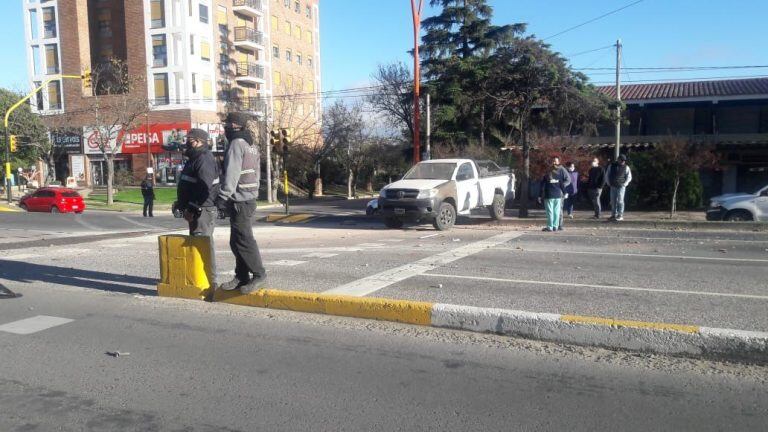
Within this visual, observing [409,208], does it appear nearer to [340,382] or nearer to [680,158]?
[680,158]

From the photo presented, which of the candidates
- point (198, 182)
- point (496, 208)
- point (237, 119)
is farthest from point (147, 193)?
point (237, 119)

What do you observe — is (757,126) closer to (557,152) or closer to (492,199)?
(557,152)

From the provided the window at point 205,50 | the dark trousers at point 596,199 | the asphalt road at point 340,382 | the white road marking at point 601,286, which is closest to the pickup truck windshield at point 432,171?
the dark trousers at point 596,199

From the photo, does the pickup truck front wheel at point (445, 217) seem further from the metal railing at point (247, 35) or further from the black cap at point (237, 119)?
the metal railing at point (247, 35)

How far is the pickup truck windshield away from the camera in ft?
51.7

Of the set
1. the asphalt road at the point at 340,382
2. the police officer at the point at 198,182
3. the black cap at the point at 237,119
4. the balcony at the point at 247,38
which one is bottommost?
the asphalt road at the point at 340,382

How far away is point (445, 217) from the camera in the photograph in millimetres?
15078

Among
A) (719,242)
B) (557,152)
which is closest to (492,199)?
(557,152)

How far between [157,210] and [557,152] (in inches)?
931

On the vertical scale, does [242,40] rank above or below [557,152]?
above

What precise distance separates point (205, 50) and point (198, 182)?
49.7 m

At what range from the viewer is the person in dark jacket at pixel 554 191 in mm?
13773

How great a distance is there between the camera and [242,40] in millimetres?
56406

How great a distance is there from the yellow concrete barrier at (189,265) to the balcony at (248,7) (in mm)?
53890
